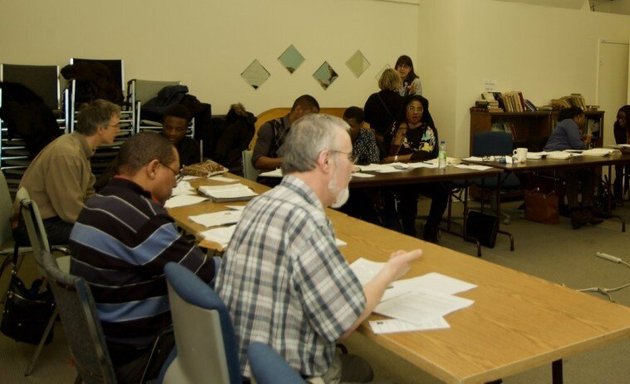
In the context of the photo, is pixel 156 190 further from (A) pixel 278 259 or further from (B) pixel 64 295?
(A) pixel 278 259

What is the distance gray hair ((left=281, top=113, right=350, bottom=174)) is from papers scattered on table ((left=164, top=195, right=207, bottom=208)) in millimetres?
1703

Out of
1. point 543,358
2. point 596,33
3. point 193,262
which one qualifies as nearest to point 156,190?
point 193,262

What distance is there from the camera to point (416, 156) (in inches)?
210

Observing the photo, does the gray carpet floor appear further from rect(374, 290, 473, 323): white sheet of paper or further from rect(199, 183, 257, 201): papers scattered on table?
rect(374, 290, 473, 323): white sheet of paper

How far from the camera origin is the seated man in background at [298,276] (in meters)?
1.34

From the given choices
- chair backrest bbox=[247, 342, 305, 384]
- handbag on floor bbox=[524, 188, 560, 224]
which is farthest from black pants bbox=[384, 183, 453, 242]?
chair backrest bbox=[247, 342, 305, 384]

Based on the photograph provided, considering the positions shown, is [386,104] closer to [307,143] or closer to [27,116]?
[27,116]

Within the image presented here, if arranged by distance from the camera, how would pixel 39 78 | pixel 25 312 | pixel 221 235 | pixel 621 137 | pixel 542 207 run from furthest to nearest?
pixel 621 137 → pixel 542 207 → pixel 39 78 → pixel 25 312 → pixel 221 235

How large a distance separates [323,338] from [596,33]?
27.1ft

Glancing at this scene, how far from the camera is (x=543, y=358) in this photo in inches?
51.3

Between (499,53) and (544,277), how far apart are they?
13.2ft

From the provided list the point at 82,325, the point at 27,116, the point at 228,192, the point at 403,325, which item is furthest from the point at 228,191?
the point at 27,116

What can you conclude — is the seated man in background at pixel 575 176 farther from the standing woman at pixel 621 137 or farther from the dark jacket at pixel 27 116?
the dark jacket at pixel 27 116

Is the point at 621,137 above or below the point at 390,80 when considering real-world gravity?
below
